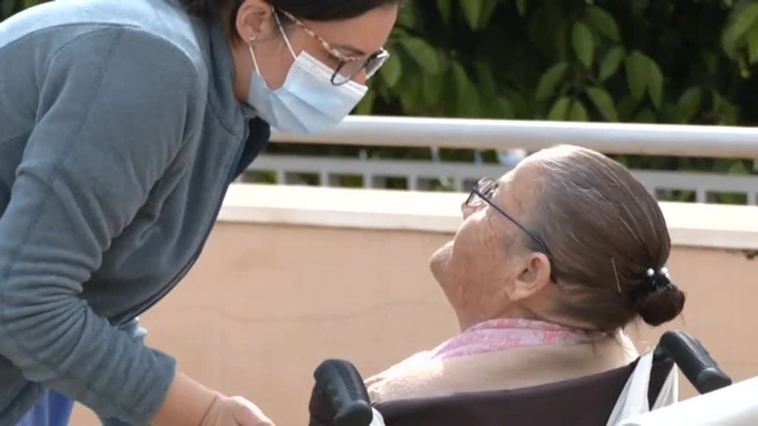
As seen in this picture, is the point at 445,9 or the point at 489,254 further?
the point at 445,9

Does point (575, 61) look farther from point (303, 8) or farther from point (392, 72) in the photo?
point (303, 8)

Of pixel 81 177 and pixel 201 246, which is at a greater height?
pixel 81 177

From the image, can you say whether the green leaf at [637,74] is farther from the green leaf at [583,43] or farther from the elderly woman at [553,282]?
the elderly woman at [553,282]

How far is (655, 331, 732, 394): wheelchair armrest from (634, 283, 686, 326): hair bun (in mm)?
56

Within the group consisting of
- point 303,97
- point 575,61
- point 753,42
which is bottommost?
point 575,61

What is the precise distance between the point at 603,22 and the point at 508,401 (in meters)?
3.15

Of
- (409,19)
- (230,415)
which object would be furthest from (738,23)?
(230,415)

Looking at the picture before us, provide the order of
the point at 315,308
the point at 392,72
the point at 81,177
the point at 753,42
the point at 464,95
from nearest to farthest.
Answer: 1. the point at 81,177
2. the point at 315,308
3. the point at 753,42
4. the point at 392,72
5. the point at 464,95

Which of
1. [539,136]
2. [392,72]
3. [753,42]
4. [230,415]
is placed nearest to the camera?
[230,415]

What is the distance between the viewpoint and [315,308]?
3410 millimetres

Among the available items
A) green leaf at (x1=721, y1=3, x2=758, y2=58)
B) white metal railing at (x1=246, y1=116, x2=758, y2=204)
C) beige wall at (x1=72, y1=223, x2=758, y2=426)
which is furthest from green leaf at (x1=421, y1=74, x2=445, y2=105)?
beige wall at (x1=72, y1=223, x2=758, y2=426)

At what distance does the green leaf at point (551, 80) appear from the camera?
4926mm

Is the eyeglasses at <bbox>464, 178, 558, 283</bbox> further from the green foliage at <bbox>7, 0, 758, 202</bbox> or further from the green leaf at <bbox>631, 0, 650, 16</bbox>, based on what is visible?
the green leaf at <bbox>631, 0, 650, 16</bbox>

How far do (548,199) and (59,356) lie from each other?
74cm
